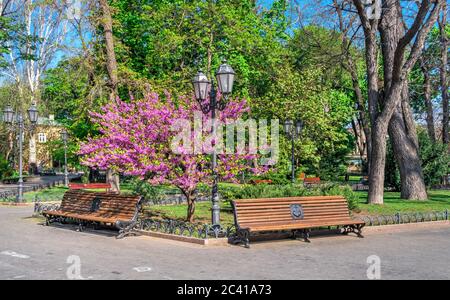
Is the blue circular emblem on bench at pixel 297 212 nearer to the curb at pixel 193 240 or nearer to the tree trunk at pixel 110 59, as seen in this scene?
the curb at pixel 193 240

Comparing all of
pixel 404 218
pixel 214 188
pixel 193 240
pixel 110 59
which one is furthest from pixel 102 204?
pixel 110 59

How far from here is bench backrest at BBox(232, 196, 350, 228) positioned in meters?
11.3

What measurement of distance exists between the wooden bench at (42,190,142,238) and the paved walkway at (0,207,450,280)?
0.44 metres

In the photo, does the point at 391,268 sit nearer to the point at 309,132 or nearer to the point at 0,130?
the point at 309,132

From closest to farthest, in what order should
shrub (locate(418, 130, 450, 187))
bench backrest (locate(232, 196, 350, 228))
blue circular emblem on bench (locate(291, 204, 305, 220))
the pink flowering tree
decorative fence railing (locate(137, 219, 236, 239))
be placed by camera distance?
bench backrest (locate(232, 196, 350, 228)) → decorative fence railing (locate(137, 219, 236, 239)) → blue circular emblem on bench (locate(291, 204, 305, 220)) → the pink flowering tree → shrub (locate(418, 130, 450, 187))

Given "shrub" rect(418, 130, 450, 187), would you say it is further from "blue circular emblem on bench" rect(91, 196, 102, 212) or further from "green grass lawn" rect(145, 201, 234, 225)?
"blue circular emblem on bench" rect(91, 196, 102, 212)

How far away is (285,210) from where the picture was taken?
12.0 metres

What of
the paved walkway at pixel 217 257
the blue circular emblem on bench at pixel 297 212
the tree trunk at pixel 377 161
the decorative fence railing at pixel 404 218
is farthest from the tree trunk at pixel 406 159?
the blue circular emblem on bench at pixel 297 212

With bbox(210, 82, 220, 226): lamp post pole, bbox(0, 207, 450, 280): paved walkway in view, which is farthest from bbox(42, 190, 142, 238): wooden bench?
bbox(210, 82, 220, 226): lamp post pole

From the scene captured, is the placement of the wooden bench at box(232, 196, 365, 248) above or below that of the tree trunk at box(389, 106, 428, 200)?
below

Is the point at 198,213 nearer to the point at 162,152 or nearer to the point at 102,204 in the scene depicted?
the point at 102,204

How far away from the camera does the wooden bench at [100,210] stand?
1256 centimetres

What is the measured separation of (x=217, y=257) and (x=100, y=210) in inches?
207

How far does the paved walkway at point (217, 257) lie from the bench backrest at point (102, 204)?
74 cm
